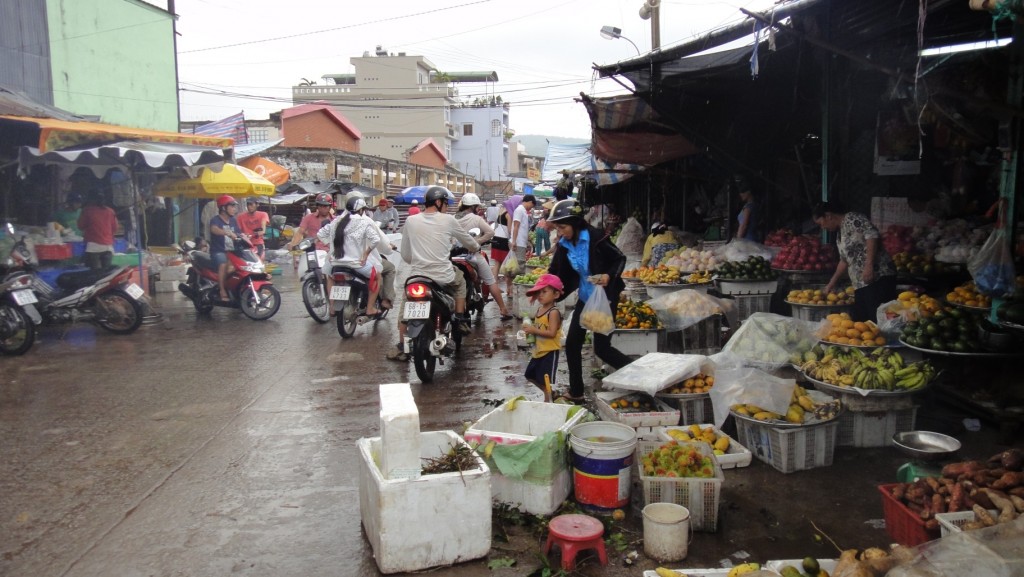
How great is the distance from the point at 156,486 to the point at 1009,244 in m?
6.36

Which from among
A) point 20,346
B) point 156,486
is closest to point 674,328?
point 156,486

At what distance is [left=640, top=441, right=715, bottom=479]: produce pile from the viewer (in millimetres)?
3992

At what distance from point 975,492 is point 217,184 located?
13.8 meters

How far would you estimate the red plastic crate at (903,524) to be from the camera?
3.30 metres

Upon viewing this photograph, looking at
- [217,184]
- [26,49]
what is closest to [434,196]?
[217,184]

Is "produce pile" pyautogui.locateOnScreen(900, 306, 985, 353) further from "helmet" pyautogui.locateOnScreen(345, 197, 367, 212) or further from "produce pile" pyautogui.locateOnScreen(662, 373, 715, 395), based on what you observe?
"helmet" pyautogui.locateOnScreen(345, 197, 367, 212)

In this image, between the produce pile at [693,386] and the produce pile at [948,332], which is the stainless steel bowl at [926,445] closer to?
the produce pile at [948,332]

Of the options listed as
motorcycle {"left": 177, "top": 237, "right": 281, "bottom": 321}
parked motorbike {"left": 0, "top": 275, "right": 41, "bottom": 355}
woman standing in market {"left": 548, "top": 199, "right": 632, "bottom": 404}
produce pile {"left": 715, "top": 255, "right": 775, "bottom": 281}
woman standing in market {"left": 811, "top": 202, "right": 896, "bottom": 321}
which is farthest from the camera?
motorcycle {"left": 177, "top": 237, "right": 281, "bottom": 321}

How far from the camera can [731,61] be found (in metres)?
7.49

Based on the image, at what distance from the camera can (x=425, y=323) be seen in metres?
7.07

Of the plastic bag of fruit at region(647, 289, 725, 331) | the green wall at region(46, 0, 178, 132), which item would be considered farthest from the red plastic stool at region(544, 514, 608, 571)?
the green wall at region(46, 0, 178, 132)

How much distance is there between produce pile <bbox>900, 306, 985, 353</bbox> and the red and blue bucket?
2776mm

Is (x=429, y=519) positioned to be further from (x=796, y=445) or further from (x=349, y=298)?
(x=349, y=298)

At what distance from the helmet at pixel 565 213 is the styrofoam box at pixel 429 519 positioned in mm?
2939
